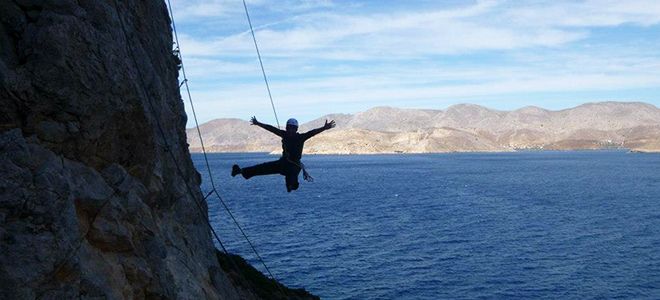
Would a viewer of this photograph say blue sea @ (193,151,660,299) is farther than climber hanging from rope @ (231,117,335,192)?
Yes

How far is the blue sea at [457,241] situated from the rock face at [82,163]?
27.3 metres

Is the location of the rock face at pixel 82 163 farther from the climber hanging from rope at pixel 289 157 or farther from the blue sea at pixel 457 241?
the blue sea at pixel 457 241

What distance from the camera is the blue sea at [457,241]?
42.2 metres

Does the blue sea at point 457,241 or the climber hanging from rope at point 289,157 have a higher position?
the climber hanging from rope at point 289,157

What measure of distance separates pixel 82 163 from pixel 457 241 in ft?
168

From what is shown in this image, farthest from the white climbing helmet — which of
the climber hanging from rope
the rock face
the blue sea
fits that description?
the blue sea

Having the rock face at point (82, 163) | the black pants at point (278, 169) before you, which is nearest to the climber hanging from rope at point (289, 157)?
the black pants at point (278, 169)

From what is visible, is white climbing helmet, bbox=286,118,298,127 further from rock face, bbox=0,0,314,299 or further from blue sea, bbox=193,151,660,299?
blue sea, bbox=193,151,660,299

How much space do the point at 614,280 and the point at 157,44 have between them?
3886 cm

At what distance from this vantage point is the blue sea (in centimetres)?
4219

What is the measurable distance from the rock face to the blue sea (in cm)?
2732

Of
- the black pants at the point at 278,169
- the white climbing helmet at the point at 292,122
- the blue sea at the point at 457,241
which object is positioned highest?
the white climbing helmet at the point at 292,122

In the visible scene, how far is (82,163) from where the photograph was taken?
1173 cm

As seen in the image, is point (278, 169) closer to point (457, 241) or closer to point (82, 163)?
point (82, 163)
